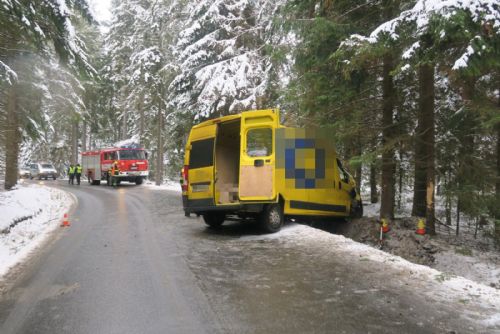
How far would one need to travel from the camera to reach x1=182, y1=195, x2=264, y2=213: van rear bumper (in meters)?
9.58

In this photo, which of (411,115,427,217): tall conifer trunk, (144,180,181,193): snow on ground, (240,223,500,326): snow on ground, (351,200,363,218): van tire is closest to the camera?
(240,223,500,326): snow on ground

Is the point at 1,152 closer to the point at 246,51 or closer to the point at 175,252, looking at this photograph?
the point at 175,252

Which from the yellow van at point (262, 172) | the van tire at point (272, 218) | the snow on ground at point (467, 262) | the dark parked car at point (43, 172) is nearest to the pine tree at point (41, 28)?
the yellow van at point (262, 172)

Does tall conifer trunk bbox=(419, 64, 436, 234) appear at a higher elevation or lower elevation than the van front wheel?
higher

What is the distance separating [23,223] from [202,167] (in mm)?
6202

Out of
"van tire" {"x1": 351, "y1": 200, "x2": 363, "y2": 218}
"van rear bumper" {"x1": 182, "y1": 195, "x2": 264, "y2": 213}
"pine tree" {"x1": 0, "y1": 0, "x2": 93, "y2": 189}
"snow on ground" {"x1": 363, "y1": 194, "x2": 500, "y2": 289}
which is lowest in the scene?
"snow on ground" {"x1": 363, "y1": 194, "x2": 500, "y2": 289}

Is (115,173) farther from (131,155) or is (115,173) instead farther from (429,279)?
(429,279)

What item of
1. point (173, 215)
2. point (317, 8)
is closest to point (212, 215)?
point (173, 215)

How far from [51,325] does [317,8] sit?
10351 millimetres

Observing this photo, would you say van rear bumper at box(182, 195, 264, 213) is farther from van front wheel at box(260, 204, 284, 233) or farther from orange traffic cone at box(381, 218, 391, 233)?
orange traffic cone at box(381, 218, 391, 233)

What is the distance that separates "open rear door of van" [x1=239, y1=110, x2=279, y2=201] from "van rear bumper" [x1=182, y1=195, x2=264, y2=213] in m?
0.19

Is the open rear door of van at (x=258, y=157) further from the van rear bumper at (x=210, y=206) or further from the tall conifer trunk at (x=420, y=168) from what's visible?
the tall conifer trunk at (x=420, y=168)

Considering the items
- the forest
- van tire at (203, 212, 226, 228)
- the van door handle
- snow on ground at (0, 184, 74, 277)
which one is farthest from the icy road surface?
the forest

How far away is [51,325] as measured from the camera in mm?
4492
